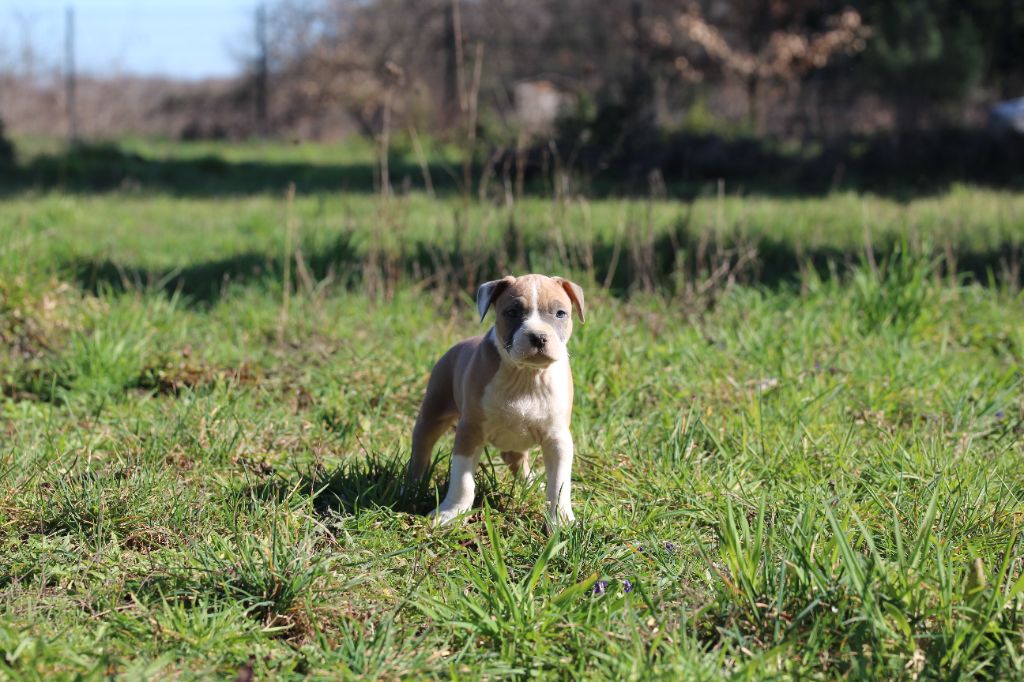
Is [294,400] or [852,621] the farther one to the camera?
[294,400]

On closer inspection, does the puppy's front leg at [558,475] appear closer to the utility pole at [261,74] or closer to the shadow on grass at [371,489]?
the shadow on grass at [371,489]

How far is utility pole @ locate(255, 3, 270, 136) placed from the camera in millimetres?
20797

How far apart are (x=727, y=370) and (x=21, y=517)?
2969 mm

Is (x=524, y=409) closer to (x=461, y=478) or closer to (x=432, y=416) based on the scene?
(x=461, y=478)

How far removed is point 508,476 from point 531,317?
0.87m

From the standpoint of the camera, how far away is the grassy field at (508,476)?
245 centimetres

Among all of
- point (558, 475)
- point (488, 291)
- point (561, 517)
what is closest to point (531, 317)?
point (488, 291)

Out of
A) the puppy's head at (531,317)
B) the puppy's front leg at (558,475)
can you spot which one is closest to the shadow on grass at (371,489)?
the puppy's front leg at (558,475)

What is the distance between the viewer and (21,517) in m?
3.08

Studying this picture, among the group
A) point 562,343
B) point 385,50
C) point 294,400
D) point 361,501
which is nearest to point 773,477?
point 562,343

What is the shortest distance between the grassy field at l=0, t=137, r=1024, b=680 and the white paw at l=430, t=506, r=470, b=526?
0.05m

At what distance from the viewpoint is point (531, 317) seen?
285cm

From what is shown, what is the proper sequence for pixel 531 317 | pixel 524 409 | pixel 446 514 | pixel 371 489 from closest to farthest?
pixel 531 317
pixel 524 409
pixel 446 514
pixel 371 489

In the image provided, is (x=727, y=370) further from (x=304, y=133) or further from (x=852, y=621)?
(x=304, y=133)
